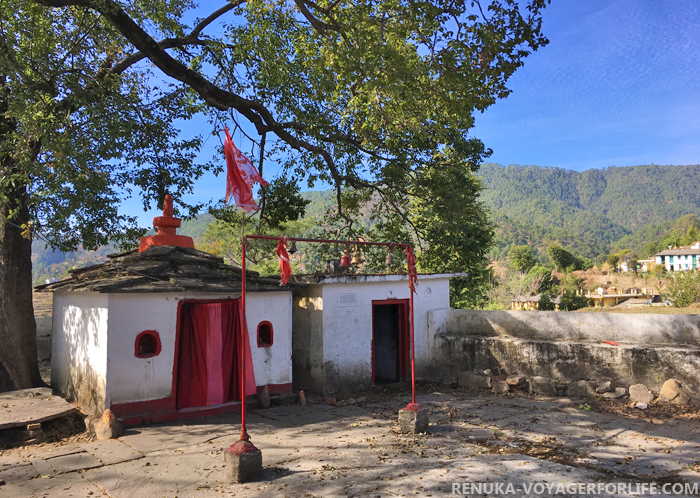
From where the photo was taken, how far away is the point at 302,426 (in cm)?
855

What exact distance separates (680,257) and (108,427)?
10372 cm

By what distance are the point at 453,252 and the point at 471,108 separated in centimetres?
554

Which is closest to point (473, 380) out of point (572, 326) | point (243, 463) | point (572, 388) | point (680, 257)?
point (572, 388)

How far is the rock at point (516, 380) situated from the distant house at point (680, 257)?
9081 cm

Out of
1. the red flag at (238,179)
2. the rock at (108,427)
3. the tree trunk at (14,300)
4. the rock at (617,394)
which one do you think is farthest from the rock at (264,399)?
the rock at (617,394)

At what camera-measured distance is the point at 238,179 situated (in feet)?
21.6

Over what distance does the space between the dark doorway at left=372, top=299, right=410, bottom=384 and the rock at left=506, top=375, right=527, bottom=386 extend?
9.06 ft

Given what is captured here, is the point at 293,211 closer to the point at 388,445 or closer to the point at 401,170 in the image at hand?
the point at 401,170

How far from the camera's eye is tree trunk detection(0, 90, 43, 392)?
34.2ft

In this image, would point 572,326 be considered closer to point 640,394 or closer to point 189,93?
point 640,394

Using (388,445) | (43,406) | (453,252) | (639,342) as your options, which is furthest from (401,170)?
(43,406)

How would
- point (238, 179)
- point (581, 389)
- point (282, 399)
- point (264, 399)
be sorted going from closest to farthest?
point (238, 179)
point (264, 399)
point (282, 399)
point (581, 389)

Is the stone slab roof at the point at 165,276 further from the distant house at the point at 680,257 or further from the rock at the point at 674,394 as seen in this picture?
the distant house at the point at 680,257

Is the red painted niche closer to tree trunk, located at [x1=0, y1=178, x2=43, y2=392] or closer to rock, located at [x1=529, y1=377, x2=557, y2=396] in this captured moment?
tree trunk, located at [x1=0, y1=178, x2=43, y2=392]
